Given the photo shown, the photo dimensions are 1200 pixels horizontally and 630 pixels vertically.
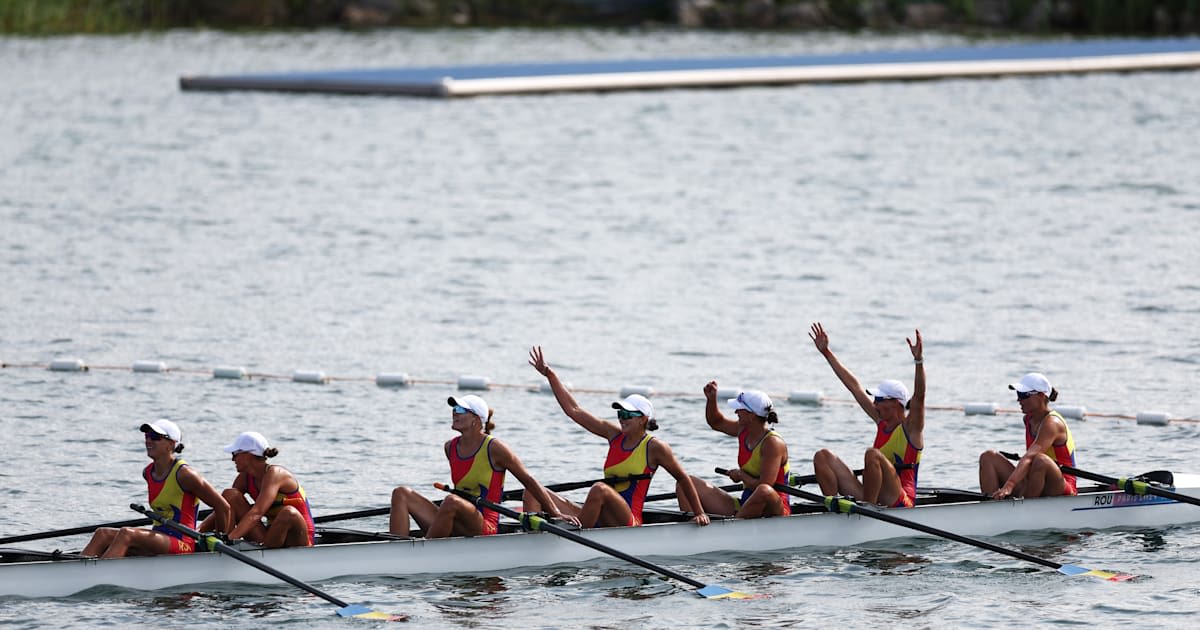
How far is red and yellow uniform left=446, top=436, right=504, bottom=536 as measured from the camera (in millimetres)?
14430

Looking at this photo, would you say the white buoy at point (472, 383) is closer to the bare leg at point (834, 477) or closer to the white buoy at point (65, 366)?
the white buoy at point (65, 366)

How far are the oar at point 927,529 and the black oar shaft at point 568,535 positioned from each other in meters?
1.29

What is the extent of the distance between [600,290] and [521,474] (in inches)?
521

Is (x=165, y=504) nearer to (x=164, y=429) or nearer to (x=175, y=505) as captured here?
(x=175, y=505)

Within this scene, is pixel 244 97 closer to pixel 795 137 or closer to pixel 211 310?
pixel 795 137

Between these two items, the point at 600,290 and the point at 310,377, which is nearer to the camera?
the point at 310,377

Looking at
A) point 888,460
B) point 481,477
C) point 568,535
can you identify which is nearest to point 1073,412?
point 888,460

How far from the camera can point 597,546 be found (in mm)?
14195

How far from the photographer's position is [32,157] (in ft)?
129

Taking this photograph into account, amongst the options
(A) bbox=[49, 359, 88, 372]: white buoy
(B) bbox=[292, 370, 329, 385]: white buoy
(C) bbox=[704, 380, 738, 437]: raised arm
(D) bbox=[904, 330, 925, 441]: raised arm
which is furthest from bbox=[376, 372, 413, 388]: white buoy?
(D) bbox=[904, 330, 925, 441]: raised arm

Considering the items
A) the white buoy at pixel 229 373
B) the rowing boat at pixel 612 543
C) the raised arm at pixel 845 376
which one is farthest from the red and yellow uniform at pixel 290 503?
the white buoy at pixel 229 373

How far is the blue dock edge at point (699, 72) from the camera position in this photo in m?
45.5

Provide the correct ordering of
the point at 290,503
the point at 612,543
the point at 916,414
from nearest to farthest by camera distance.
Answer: the point at 290,503 < the point at 612,543 < the point at 916,414

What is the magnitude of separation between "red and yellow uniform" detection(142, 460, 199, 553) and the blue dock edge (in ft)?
103
